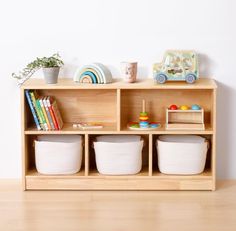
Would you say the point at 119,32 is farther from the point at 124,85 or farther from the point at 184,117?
the point at 184,117

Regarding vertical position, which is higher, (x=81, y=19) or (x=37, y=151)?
(x=81, y=19)

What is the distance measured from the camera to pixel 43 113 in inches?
144

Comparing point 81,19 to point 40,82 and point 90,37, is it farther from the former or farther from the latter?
point 40,82

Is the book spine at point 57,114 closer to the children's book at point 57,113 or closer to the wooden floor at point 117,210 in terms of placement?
the children's book at point 57,113

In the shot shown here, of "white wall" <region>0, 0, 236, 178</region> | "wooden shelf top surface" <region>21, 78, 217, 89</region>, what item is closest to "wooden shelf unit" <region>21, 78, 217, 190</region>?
"wooden shelf top surface" <region>21, 78, 217, 89</region>

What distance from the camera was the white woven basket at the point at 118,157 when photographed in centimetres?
367

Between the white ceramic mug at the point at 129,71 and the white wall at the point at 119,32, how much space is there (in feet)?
0.44

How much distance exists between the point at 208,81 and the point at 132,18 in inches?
22.4

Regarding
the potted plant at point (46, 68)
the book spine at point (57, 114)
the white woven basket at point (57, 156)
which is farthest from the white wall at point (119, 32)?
the white woven basket at point (57, 156)

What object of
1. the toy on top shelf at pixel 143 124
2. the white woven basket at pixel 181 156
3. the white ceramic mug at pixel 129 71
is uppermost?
the white ceramic mug at pixel 129 71

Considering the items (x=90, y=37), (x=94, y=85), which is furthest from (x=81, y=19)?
(x=94, y=85)

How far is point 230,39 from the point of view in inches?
149

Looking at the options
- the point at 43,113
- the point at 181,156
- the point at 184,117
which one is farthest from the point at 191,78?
the point at 43,113

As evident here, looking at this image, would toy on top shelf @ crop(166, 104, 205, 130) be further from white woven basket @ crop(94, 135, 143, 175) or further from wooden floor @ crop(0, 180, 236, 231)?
wooden floor @ crop(0, 180, 236, 231)
